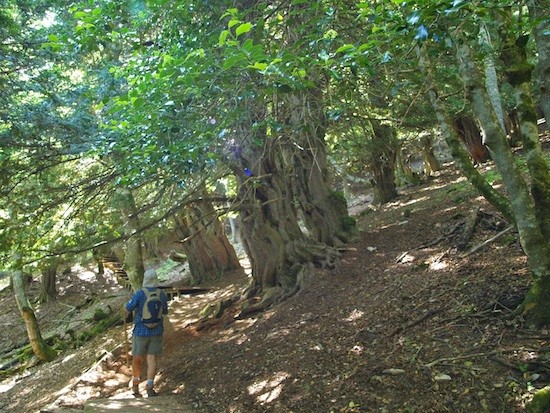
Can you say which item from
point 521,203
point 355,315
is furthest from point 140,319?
point 521,203

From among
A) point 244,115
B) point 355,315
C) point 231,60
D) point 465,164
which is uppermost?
point 244,115

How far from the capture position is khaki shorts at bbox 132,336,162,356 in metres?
6.11

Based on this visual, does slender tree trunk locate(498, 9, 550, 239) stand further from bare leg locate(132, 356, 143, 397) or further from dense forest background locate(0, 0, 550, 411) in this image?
bare leg locate(132, 356, 143, 397)

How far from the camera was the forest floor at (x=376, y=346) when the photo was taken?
13.0 feet

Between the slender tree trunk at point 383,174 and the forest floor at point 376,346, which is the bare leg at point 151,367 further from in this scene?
the slender tree trunk at point 383,174

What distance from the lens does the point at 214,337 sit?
794cm

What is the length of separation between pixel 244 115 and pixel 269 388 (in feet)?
11.1

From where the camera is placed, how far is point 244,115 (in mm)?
5711

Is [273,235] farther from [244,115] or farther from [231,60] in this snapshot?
[231,60]

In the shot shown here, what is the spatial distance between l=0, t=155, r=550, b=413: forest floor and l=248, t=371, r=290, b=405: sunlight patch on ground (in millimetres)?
17

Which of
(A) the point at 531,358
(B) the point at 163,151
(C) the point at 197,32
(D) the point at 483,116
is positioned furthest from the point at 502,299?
(C) the point at 197,32

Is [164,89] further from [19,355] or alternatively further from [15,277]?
[19,355]

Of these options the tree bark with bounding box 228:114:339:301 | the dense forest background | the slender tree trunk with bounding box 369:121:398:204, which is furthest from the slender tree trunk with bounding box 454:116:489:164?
the tree bark with bounding box 228:114:339:301

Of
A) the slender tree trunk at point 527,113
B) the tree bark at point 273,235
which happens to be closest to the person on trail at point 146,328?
the tree bark at point 273,235
